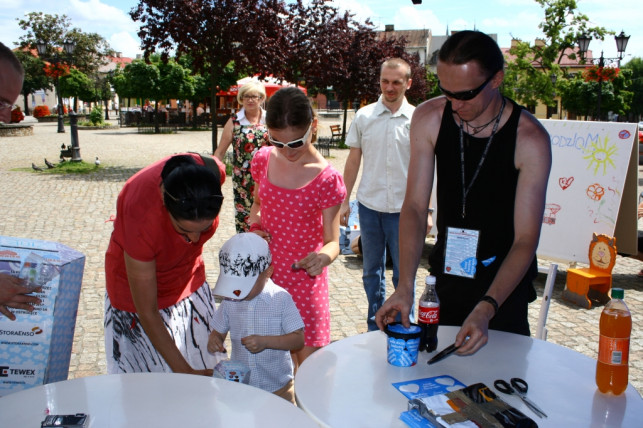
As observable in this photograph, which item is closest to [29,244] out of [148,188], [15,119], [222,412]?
[148,188]

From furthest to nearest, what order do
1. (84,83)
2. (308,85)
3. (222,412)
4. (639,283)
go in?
(84,83), (308,85), (639,283), (222,412)

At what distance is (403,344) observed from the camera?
2.10 meters

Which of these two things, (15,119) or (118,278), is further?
(15,119)

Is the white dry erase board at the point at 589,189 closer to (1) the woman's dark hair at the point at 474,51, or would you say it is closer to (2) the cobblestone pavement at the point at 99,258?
(2) the cobblestone pavement at the point at 99,258

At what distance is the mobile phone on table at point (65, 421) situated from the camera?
1.69m

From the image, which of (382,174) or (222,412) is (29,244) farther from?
(382,174)

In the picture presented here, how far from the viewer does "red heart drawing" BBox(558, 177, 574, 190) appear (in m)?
6.08

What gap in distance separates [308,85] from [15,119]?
1665 centimetres

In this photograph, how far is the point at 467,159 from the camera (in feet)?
7.86

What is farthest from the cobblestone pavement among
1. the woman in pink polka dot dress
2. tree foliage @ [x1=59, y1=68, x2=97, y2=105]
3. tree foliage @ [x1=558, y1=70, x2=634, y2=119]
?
tree foliage @ [x1=558, y1=70, x2=634, y2=119]

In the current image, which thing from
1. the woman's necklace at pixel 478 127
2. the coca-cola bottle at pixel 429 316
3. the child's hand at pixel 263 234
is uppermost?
the woman's necklace at pixel 478 127

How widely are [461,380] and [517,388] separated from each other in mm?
197

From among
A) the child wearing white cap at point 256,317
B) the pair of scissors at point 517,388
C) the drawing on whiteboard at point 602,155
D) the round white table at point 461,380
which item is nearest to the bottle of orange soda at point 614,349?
the round white table at point 461,380

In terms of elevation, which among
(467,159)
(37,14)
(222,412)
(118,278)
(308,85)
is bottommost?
(222,412)
